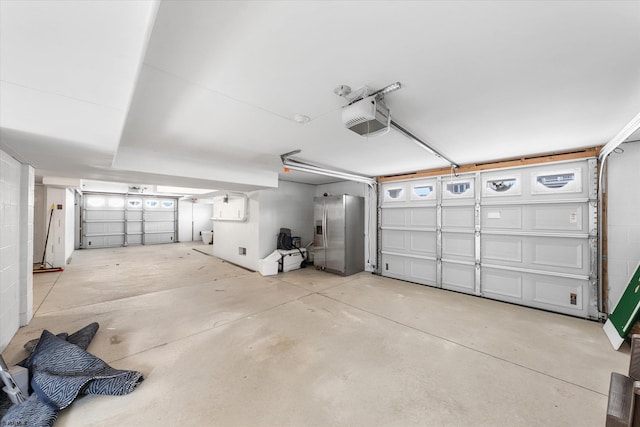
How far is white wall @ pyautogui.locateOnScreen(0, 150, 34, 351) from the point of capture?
7.62 ft

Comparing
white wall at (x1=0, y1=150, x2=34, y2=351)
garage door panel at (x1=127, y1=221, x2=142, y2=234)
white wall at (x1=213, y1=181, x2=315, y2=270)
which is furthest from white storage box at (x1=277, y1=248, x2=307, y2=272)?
garage door panel at (x1=127, y1=221, x2=142, y2=234)

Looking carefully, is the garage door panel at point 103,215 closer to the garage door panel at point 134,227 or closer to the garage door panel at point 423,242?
the garage door panel at point 134,227

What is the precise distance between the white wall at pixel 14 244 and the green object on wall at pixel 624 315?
6.46m

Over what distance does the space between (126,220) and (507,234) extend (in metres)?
13.1

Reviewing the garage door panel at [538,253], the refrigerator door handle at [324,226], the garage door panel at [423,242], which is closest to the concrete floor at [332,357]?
the garage door panel at [538,253]

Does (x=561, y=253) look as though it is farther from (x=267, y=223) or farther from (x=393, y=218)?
(x=267, y=223)

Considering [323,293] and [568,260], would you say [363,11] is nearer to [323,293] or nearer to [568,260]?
[323,293]

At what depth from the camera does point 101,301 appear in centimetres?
379

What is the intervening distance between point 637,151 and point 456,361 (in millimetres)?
3515

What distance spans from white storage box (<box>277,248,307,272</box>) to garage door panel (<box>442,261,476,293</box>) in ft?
11.1

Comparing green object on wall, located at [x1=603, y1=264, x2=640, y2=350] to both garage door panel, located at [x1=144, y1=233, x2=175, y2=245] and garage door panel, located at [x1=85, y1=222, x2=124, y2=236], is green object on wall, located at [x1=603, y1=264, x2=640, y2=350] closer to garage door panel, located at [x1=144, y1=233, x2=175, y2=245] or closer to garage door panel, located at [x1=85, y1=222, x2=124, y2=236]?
garage door panel, located at [x1=144, y1=233, x2=175, y2=245]

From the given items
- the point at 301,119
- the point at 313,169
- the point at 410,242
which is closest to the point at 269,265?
the point at 313,169

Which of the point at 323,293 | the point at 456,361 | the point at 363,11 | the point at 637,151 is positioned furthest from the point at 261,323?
the point at 637,151

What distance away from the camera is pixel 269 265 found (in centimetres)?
550
